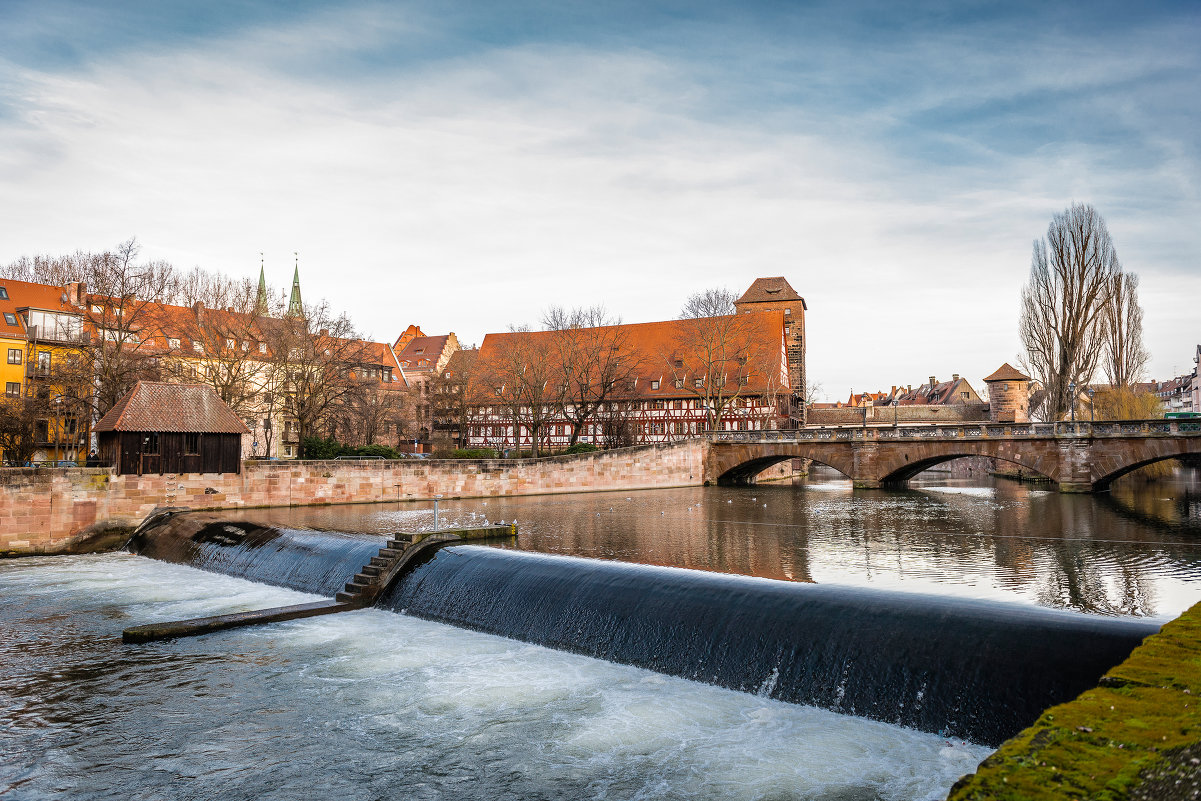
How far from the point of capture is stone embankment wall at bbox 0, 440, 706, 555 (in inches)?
926

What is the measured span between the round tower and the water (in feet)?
189

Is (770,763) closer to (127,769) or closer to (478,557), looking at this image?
(127,769)

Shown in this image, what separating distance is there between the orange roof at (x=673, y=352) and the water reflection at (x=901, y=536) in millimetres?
21412

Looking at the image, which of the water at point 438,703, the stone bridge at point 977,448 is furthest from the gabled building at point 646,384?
the water at point 438,703

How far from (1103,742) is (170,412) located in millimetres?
28564

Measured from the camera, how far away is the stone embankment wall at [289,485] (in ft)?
77.2

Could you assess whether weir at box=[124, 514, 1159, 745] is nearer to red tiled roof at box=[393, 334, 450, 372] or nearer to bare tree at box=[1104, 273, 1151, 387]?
bare tree at box=[1104, 273, 1151, 387]

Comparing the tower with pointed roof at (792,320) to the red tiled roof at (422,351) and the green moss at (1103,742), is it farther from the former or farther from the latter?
the green moss at (1103,742)

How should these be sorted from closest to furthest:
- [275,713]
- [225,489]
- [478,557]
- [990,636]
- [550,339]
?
[990,636] < [275,713] < [478,557] < [225,489] < [550,339]

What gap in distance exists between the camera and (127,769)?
7680mm

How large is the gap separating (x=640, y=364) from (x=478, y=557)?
163ft

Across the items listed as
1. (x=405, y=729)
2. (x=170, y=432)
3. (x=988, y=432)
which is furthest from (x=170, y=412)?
(x=988, y=432)

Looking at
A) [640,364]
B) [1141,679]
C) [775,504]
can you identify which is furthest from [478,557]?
[640,364]

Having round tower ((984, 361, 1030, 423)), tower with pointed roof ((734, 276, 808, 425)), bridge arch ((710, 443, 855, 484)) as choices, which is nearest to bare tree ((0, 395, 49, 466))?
bridge arch ((710, 443, 855, 484))
